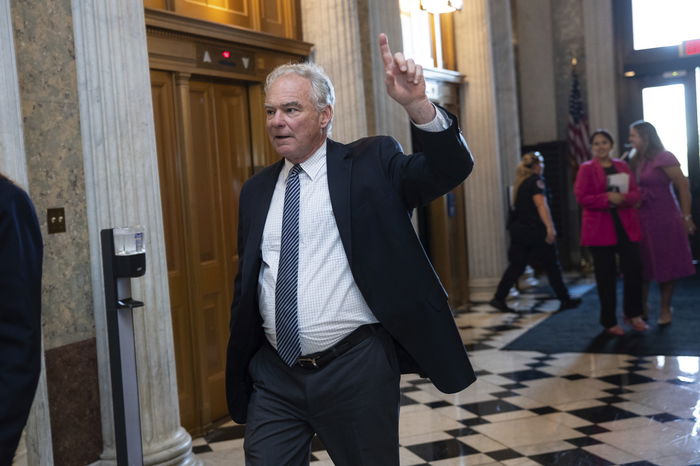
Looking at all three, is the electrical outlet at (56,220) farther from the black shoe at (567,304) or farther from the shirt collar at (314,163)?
the black shoe at (567,304)

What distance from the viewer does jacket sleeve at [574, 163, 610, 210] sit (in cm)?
680

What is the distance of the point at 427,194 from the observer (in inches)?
94.9

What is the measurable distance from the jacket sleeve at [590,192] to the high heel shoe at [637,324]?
3.45 ft

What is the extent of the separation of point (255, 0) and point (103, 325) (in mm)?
2881

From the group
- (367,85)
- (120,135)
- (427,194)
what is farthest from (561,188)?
(427,194)

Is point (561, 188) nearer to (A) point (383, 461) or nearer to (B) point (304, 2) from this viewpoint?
(B) point (304, 2)

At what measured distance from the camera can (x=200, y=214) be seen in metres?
5.19

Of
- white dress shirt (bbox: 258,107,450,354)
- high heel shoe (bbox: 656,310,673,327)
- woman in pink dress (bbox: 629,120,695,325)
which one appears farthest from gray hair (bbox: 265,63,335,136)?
high heel shoe (bbox: 656,310,673,327)

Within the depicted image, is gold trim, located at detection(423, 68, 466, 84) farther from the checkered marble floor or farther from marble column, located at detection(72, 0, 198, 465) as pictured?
marble column, located at detection(72, 0, 198, 465)

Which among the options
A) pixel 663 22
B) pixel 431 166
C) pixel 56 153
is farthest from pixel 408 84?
pixel 663 22

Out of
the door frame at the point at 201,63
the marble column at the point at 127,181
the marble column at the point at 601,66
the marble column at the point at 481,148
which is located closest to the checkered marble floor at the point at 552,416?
the door frame at the point at 201,63

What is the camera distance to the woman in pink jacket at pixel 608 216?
6.80 metres

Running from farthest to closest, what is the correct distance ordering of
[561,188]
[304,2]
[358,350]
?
[561,188]
[304,2]
[358,350]

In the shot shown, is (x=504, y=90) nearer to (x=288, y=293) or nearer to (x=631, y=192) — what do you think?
(x=631, y=192)
